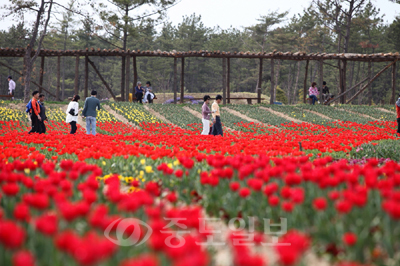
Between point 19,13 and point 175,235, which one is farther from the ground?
point 19,13

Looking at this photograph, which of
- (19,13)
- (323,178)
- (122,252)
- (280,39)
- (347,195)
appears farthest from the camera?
(280,39)

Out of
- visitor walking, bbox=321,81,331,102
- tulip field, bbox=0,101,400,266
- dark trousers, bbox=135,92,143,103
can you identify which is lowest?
tulip field, bbox=0,101,400,266

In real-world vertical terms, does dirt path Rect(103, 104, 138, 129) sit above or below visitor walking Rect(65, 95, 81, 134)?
below

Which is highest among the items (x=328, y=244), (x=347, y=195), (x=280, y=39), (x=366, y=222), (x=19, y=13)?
(x=280, y=39)

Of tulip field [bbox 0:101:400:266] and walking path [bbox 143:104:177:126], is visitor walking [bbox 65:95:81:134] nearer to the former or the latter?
tulip field [bbox 0:101:400:266]

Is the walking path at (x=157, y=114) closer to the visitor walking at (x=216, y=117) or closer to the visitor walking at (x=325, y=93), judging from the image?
the visitor walking at (x=216, y=117)

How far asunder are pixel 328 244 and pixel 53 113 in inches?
774

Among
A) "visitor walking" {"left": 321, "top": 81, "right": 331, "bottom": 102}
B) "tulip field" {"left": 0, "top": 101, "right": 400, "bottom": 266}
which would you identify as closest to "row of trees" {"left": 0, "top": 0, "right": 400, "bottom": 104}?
"visitor walking" {"left": 321, "top": 81, "right": 331, "bottom": 102}

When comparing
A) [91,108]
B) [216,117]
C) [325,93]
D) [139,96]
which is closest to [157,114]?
[139,96]

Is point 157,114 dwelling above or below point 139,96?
below

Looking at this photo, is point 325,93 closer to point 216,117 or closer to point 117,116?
point 117,116

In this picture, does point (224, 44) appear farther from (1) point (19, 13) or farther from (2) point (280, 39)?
(1) point (19, 13)

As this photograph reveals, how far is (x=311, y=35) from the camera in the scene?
48.3 metres

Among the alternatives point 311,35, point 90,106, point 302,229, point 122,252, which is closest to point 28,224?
point 122,252
